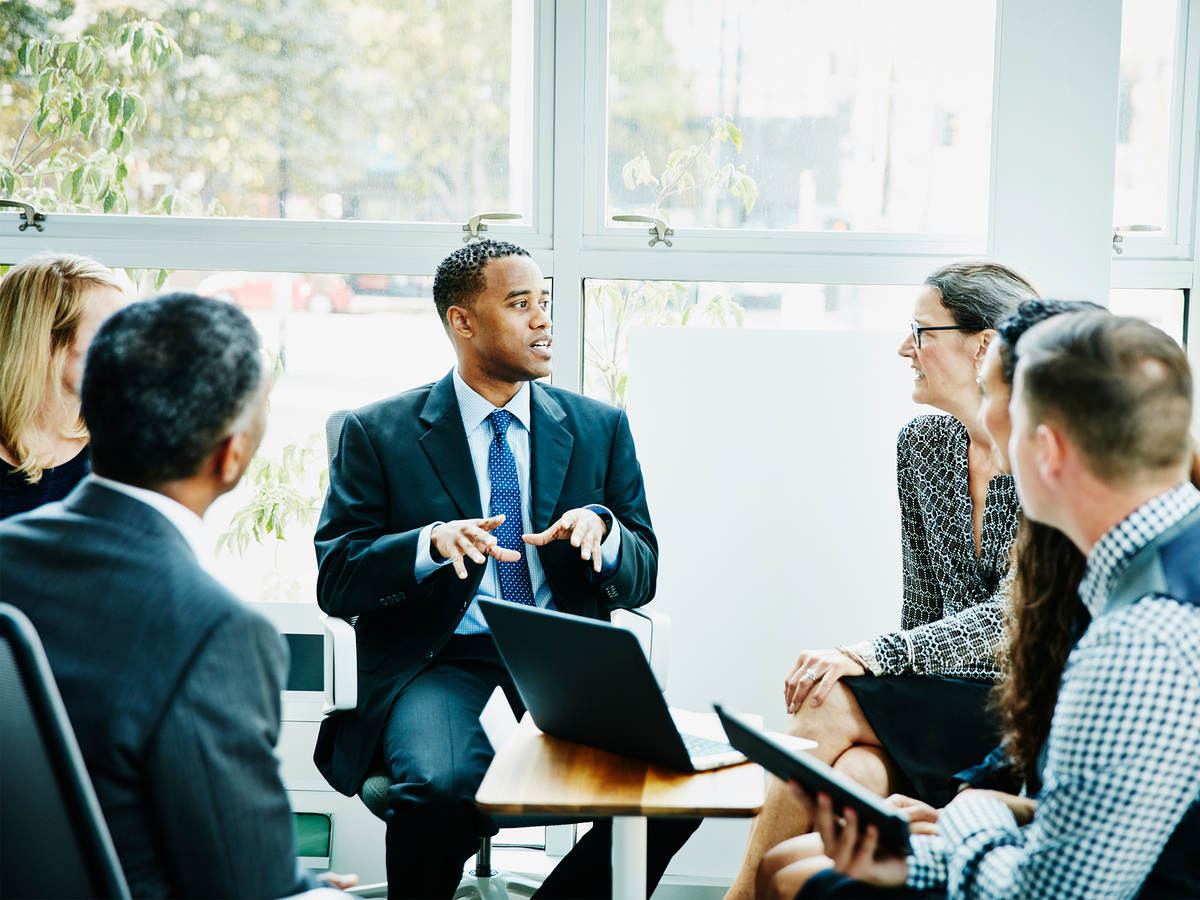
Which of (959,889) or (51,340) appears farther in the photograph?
(51,340)

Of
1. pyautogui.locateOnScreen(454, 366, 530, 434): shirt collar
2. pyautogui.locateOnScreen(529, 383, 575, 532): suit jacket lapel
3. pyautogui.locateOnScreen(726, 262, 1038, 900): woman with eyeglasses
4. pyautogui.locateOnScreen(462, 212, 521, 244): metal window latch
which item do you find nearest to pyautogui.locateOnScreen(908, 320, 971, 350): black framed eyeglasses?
pyautogui.locateOnScreen(726, 262, 1038, 900): woman with eyeglasses

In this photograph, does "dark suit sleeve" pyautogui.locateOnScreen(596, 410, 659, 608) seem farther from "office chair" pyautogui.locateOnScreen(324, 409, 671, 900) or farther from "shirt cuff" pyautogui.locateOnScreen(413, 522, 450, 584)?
"shirt cuff" pyautogui.locateOnScreen(413, 522, 450, 584)

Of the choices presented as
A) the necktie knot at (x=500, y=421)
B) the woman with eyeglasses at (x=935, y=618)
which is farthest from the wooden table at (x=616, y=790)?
the necktie knot at (x=500, y=421)

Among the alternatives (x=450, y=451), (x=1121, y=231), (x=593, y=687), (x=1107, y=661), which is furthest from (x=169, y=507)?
(x=1121, y=231)

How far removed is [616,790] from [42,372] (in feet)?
5.32

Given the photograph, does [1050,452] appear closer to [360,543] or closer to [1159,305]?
[360,543]

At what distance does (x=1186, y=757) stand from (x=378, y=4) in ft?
9.77

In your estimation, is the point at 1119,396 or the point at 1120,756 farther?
the point at 1119,396

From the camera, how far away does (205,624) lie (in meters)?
1.17

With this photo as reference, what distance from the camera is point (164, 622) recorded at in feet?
3.83

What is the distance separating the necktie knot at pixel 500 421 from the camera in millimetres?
2807

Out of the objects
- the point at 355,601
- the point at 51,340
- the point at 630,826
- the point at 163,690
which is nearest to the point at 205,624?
the point at 163,690

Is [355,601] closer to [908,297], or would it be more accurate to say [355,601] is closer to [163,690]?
[163,690]

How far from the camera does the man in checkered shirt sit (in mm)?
1189
